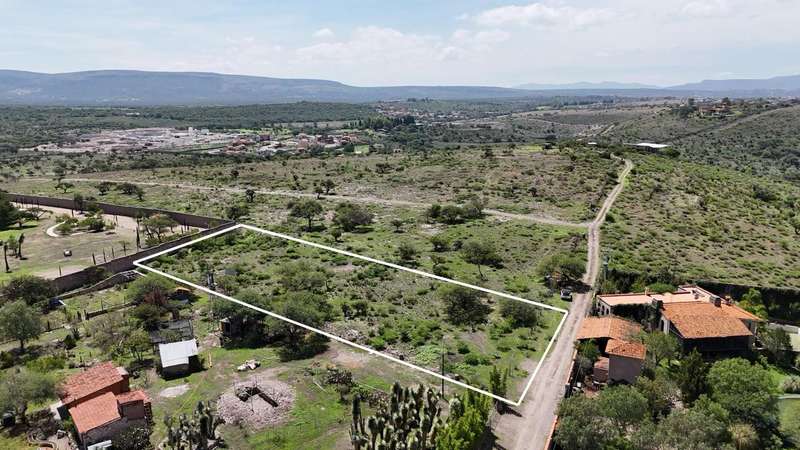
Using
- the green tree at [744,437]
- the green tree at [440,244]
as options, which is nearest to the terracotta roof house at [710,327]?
the green tree at [744,437]

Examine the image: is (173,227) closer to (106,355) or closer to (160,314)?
(160,314)

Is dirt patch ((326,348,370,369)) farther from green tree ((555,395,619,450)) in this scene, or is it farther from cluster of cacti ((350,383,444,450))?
green tree ((555,395,619,450))

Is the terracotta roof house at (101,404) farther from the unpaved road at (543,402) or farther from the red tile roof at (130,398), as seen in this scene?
the unpaved road at (543,402)

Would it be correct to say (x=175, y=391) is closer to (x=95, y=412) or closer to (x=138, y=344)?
(x=95, y=412)

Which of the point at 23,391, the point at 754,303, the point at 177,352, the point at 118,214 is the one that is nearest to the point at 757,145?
the point at 754,303

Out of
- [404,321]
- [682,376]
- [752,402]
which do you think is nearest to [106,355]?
[404,321]
